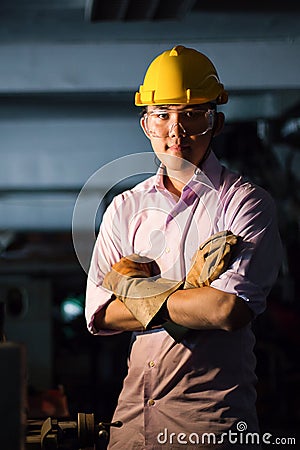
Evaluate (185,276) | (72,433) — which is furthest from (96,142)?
(72,433)

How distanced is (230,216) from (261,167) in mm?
3108

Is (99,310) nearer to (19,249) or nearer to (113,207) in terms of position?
(113,207)

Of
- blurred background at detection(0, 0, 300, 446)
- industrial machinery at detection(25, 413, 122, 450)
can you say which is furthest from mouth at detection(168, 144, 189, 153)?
blurred background at detection(0, 0, 300, 446)

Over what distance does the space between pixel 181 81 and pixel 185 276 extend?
46 cm

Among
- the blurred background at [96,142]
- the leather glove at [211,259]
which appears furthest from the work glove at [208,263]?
the blurred background at [96,142]

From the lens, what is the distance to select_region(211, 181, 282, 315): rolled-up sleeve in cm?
190

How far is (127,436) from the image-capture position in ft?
6.80

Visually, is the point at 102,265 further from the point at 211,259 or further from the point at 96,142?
the point at 96,142

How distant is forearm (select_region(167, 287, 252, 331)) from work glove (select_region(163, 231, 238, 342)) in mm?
35

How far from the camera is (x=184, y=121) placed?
6.83 feet

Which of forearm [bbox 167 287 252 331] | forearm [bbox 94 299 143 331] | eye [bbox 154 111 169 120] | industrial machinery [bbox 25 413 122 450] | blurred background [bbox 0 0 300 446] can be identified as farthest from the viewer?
blurred background [bbox 0 0 300 446]

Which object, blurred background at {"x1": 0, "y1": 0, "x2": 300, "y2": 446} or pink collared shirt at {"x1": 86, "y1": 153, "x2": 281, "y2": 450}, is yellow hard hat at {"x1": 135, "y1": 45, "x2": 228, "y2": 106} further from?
blurred background at {"x1": 0, "y1": 0, "x2": 300, "y2": 446}

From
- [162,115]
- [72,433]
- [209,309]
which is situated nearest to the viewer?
[72,433]

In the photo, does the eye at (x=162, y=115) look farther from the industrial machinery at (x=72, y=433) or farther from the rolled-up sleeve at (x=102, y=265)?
the industrial machinery at (x=72, y=433)
